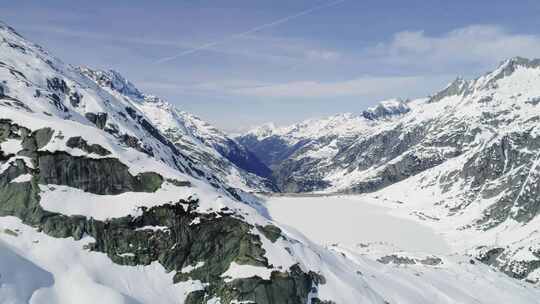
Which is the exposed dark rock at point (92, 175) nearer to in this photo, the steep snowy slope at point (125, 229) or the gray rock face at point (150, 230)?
the gray rock face at point (150, 230)

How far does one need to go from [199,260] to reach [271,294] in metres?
15.6

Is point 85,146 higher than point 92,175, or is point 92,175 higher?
point 85,146

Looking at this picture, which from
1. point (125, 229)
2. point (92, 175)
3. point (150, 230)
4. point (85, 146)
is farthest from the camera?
point (85, 146)

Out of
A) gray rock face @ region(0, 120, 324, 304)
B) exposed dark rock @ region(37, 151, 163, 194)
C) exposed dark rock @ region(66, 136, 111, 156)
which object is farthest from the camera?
exposed dark rock @ region(66, 136, 111, 156)

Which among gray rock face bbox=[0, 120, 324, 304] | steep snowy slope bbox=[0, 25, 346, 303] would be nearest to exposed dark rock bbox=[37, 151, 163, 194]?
gray rock face bbox=[0, 120, 324, 304]

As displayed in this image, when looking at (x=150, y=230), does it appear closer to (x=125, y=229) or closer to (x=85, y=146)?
(x=125, y=229)

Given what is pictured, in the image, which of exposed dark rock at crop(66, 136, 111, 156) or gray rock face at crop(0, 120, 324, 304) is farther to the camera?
exposed dark rock at crop(66, 136, 111, 156)

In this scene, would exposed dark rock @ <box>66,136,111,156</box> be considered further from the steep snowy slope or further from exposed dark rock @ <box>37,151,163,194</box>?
exposed dark rock @ <box>37,151,163,194</box>

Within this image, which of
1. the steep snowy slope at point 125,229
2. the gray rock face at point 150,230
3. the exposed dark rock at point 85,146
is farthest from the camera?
the exposed dark rock at point 85,146

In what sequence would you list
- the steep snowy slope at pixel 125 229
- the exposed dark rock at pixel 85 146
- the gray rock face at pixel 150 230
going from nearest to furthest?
the steep snowy slope at pixel 125 229, the gray rock face at pixel 150 230, the exposed dark rock at pixel 85 146

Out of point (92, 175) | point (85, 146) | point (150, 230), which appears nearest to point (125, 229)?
point (150, 230)

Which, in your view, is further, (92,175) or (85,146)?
(85,146)

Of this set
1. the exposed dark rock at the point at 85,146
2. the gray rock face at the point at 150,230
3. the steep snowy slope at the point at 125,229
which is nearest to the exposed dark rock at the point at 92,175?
the gray rock face at the point at 150,230

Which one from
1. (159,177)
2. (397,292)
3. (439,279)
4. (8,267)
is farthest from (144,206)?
(439,279)
